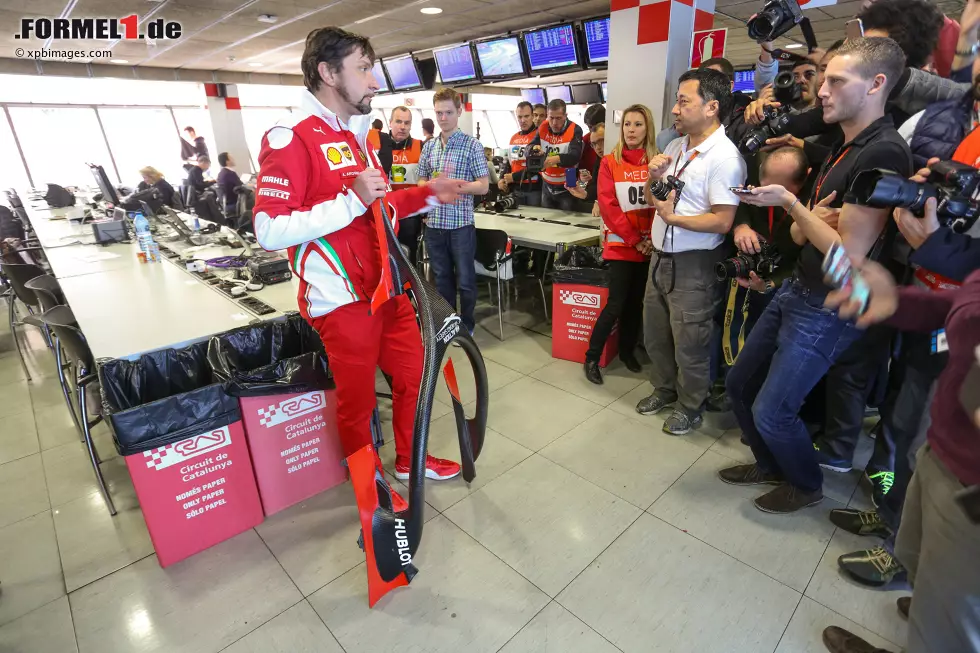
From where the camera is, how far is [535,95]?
12609 millimetres

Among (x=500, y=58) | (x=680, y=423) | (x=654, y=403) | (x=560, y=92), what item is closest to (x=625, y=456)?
(x=680, y=423)

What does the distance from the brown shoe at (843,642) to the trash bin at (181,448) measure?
200 cm

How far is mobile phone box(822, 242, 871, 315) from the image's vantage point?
1.03 m

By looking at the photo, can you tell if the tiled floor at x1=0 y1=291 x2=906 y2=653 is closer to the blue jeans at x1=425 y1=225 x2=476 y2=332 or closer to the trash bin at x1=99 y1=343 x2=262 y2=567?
the trash bin at x1=99 y1=343 x2=262 y2=567

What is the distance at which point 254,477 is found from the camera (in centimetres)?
196

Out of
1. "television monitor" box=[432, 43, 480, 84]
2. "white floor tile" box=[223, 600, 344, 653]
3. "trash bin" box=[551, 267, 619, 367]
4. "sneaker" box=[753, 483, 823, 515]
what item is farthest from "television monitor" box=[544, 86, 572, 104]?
"white floor tile" box=[223, 600, 344, 653]

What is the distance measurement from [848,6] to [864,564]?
19.4 ft

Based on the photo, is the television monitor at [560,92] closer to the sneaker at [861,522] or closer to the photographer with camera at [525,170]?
the photographer with camera at [525,170]

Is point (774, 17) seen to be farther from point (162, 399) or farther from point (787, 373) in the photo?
point (162, 399)

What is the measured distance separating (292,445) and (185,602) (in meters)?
0.61

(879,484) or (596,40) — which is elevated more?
(596,40)

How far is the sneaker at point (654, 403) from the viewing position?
2695 mm

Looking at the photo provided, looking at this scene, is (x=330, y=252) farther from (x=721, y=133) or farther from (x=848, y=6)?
(x=848, y=6)

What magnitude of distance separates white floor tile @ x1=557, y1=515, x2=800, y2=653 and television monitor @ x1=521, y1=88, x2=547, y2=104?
12.4m
